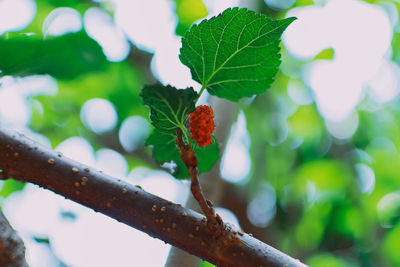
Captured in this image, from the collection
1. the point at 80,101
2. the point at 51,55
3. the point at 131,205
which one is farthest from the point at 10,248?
the point at 80,101

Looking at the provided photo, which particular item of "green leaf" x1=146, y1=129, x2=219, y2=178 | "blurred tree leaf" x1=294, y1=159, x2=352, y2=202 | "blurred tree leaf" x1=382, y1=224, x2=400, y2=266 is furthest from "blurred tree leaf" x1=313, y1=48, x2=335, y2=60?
"green leaf" x1=146, y1=129, x2=219, y2=178

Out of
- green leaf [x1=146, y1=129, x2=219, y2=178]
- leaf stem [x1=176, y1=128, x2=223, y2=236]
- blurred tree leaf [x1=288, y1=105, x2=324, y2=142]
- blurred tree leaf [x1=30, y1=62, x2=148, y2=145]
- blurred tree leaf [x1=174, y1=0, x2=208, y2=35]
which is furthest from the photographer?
blurred tree leaf [x1=288, y1=105, x2=324, y2=142]

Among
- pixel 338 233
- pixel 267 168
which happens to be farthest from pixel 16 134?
pixel 338 233

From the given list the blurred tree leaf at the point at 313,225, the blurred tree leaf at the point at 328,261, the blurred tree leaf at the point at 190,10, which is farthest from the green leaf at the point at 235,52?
the blurred tree leaf at the point at 328,261

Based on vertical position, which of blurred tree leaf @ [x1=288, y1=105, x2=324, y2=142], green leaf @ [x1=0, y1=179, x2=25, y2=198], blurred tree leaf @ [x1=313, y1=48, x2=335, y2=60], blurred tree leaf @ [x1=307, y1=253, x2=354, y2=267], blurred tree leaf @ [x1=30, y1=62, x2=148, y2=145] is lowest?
blurred tree leaf @ [x1=307, y1=253, x2=354, y2=267]

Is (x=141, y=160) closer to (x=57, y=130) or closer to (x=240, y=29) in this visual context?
(x=57, y=130)

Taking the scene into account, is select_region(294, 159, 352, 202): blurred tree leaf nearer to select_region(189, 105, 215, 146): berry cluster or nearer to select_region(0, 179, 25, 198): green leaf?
select_region(0, 179, 25, 198): green leaf

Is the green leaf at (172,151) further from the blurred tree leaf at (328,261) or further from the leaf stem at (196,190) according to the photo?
the blurred tree leaf at (328,261)
